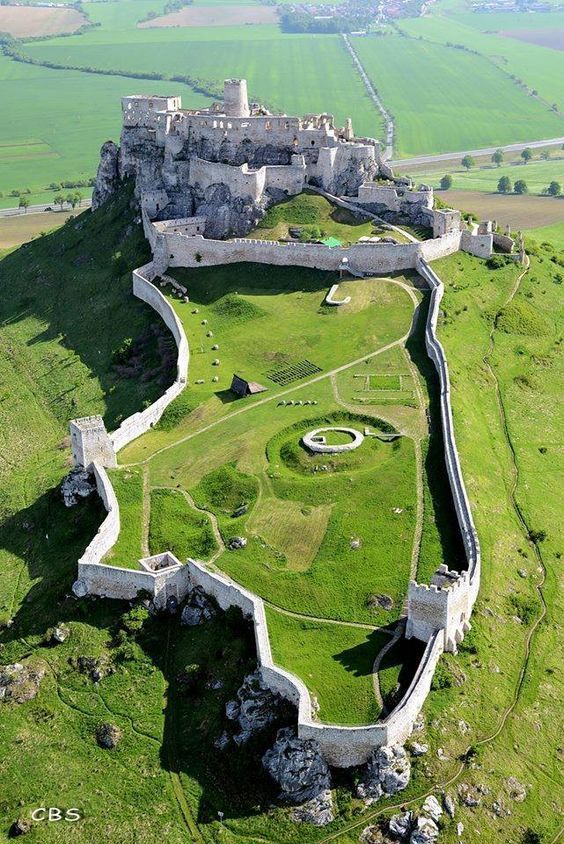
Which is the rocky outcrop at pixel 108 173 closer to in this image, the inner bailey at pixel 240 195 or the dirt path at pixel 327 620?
the inner bailey at pixel 240 195

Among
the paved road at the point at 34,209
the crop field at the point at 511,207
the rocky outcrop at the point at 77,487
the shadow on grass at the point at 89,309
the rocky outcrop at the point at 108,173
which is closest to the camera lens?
the rocky outcrop at the point at 77,487

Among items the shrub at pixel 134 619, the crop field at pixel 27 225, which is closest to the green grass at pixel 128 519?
the shrub at pixel 134 619

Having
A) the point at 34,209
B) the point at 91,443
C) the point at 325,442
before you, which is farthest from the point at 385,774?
the point at 34,209

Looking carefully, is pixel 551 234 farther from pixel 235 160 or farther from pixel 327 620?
pixel 327 620

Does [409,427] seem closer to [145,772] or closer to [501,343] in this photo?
[501,343]

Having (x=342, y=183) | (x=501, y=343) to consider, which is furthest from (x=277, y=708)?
(x=342, y=183)

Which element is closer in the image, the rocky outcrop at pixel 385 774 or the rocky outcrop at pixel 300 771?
the rocky outcrop at pixel 385 774

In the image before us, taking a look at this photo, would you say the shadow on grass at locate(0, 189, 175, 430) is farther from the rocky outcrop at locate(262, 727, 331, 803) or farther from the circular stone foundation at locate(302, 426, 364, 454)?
the rocky outcrop at locate(262, 727, 331, 803)
